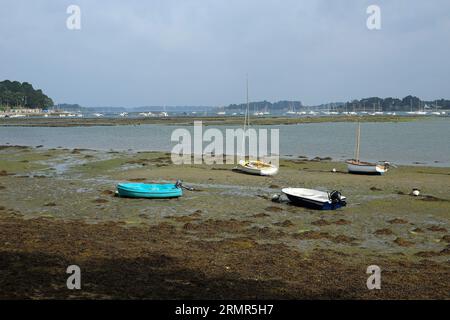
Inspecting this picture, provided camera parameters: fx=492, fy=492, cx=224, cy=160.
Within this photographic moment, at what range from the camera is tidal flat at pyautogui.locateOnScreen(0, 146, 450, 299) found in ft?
37.3

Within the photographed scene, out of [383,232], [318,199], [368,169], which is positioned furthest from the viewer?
[368,169]

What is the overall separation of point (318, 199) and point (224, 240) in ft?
23.7

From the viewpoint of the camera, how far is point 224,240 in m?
16.6

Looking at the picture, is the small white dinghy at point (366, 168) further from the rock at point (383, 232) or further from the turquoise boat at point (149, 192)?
the rock at point (383, 232)

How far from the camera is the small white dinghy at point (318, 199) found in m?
22.2

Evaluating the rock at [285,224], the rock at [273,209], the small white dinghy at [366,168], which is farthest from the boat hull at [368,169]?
the rock at [285,224]

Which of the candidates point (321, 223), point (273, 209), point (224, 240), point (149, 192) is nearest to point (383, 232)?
point (321, 223)

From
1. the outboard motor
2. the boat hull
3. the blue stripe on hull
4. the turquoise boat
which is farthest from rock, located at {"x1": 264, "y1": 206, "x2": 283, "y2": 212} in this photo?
the boat hull

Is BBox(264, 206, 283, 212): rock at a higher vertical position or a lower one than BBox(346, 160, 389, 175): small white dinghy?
lower

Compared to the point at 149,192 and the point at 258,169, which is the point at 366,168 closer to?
the point at 258,169

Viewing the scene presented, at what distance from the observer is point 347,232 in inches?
723

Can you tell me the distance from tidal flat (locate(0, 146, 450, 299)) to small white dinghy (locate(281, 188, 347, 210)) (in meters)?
0.42

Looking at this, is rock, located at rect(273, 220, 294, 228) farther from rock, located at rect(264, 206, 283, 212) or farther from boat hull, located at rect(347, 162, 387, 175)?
boat hull, located at rect(347, 162, 387, 175)
